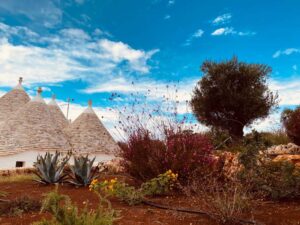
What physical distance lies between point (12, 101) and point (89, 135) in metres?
5.84

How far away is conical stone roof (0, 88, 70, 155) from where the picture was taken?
1777 centimetres

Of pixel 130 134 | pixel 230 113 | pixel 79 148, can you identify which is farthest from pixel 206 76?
pixel 130 134

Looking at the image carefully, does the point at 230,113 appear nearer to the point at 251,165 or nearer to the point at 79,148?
the point at 79,148

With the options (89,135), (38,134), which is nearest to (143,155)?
(38,134)

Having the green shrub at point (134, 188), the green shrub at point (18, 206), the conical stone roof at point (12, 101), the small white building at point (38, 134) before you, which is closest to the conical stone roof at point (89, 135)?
the small white building at point (38, 134)

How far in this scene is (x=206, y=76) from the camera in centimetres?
2117

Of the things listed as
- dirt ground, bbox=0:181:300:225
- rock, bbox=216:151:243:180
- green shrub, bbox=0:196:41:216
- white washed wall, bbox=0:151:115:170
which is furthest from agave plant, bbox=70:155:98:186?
white washed wall, bbox=0:151:115:170

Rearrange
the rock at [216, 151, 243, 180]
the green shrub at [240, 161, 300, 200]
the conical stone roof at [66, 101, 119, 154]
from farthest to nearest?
the conical stone roof at [66, 101, 119, 154] < the rock at [216, 151, 243, 180] < the green shrub at [240, 161, 300, 200]

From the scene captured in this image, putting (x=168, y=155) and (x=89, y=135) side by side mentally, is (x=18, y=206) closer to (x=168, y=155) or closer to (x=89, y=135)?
(x=168, y=155)

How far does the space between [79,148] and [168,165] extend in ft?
42.3

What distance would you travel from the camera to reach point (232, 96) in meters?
19.7

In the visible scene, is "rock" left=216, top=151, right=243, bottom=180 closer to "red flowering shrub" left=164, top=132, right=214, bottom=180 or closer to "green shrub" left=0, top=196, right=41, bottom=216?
"red flowering shrub" left=164, top=132, right=214, bottom=180

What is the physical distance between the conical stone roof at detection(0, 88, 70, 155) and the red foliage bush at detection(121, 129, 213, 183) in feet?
37.2

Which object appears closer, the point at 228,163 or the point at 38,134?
the point at 228,163
